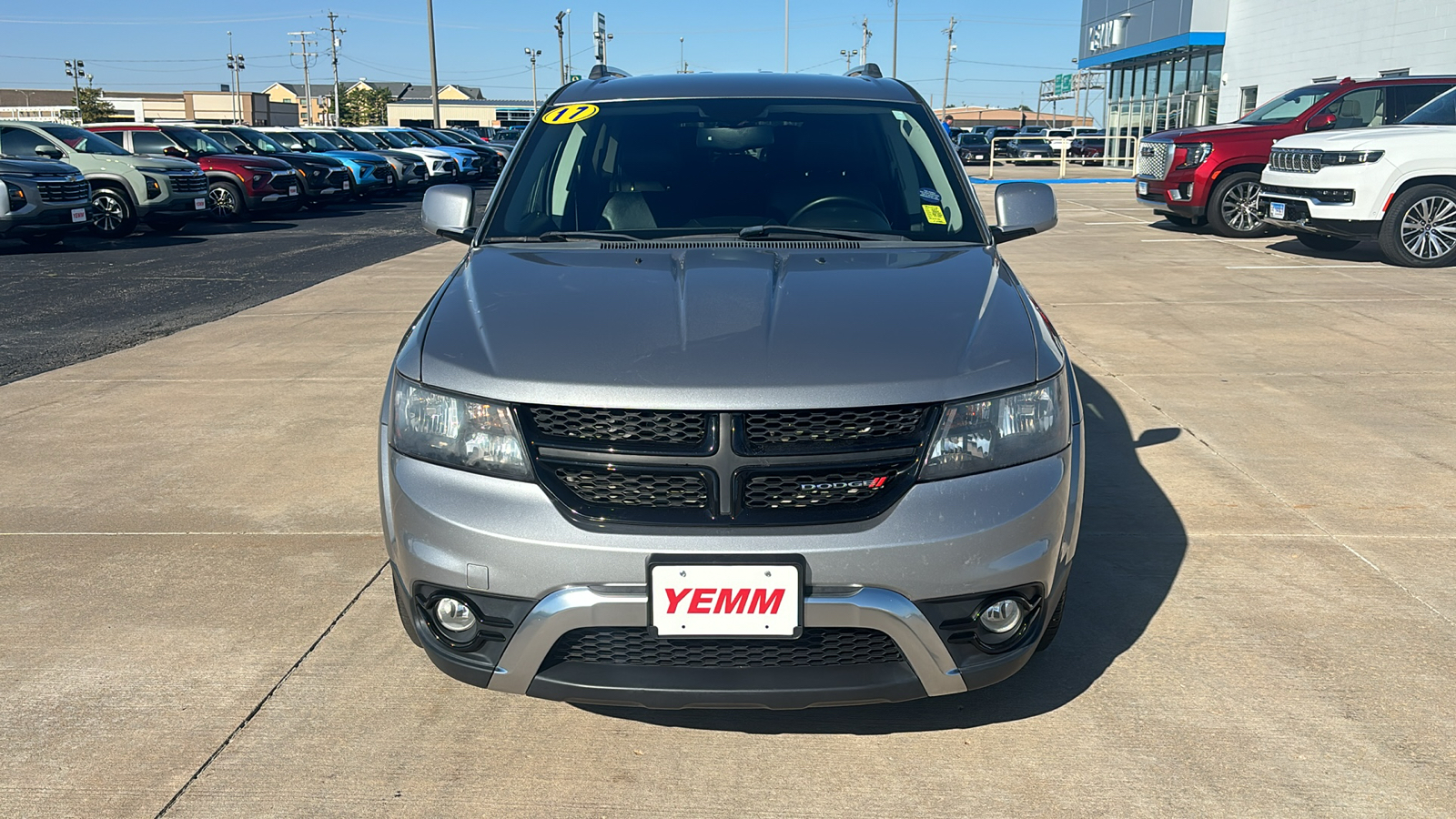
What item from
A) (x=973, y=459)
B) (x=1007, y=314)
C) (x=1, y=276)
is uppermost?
(x=1007, y=314)

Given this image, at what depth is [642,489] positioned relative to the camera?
8.19 feet

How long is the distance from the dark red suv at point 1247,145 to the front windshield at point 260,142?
616 inches

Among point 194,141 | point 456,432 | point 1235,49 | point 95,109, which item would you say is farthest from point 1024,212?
point 95,109

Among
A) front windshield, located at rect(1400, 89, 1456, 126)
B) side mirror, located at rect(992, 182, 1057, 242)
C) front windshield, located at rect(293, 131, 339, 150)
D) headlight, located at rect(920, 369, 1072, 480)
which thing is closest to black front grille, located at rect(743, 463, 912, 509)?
headlight, located at rect(920, 369, 1072, 480)

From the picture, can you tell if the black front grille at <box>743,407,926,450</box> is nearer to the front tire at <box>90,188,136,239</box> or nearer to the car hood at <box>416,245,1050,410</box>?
the car hood at <box>416,245,1050,410</box>

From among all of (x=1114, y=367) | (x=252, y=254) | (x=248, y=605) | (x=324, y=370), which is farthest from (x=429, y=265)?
(x=248, y=605)

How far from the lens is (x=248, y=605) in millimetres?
3605

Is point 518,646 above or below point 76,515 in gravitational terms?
above

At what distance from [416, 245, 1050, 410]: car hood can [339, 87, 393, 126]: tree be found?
122 m

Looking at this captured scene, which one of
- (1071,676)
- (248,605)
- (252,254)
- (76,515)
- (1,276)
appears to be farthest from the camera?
(252,254)

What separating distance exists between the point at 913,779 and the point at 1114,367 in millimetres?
4913

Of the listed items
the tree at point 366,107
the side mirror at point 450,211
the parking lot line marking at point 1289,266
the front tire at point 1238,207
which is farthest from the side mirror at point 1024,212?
the tree at point 366,107

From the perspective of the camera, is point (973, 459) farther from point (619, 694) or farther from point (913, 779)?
point (619, 694)

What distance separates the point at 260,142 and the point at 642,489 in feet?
72.9
